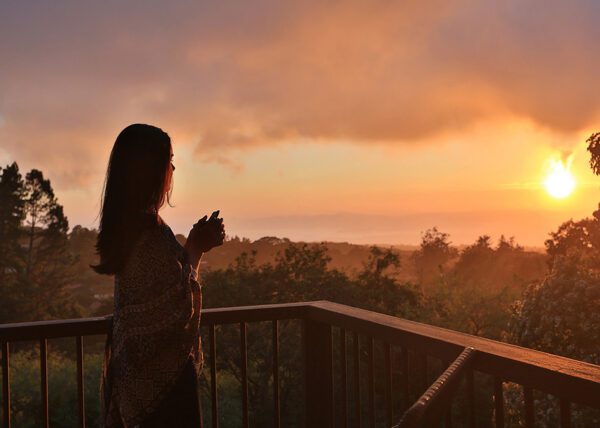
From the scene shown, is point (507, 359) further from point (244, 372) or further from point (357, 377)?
point (244, 372)

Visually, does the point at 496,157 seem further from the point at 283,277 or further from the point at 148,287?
the point at 148,287

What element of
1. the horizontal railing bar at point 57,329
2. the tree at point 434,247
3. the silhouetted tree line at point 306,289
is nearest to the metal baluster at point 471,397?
the horizontal railing bar at point 57,329

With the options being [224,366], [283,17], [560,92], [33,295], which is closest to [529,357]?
[283,17]

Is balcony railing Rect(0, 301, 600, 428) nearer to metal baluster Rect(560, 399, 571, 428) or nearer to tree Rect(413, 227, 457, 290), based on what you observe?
metal baluster Rect(560, 399, 571, 428)

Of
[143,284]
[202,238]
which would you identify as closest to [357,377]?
[202,238]

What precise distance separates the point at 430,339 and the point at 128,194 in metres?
1.00

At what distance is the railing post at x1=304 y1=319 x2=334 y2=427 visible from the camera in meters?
2.72

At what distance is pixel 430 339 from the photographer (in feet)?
5.85

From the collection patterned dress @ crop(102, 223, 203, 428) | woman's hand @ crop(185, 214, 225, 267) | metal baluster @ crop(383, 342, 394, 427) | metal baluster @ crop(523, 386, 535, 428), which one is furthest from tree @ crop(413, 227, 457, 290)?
metal baluster @ crop(523, 386, 535, 428)

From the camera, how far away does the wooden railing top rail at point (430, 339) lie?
1.32 m

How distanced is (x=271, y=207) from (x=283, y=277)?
6.56 metres

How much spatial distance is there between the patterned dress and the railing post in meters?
0.98

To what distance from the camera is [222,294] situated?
17859mm

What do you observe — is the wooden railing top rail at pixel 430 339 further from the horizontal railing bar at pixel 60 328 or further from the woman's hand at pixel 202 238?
the woman's hand at pixel 202 238
